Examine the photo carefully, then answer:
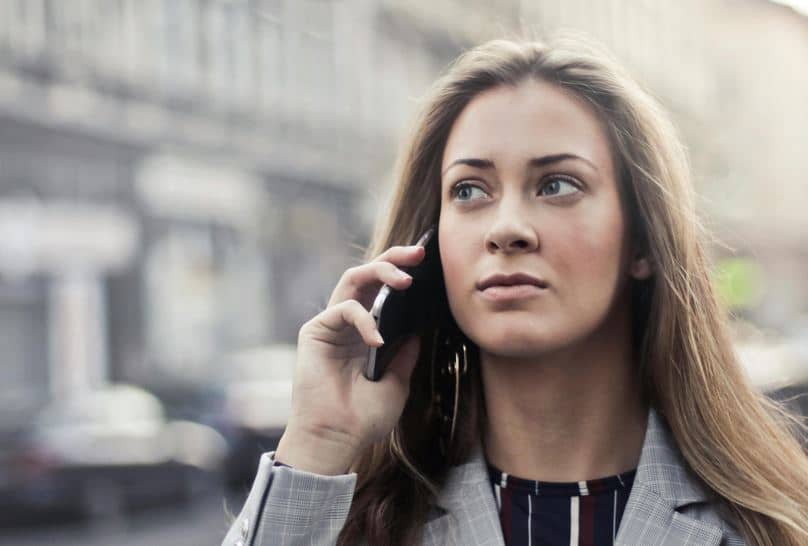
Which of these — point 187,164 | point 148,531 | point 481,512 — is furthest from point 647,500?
point 187,164

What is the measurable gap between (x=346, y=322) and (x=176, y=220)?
2438cm

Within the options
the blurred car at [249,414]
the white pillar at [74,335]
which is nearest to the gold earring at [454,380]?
the blurred car at [249,414]

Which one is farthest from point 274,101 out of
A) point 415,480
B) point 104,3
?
point 415,480

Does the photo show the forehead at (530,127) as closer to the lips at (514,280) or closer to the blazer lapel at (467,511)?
the lips at (514,280)

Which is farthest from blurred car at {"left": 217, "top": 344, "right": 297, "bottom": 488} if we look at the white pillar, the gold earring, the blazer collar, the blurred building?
the blazer collar

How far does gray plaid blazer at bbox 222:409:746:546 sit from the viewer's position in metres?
2.11

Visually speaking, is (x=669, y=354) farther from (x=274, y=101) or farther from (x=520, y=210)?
(x=274, y=101)

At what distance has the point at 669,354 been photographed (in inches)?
92.8

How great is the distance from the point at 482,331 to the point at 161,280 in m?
24.1

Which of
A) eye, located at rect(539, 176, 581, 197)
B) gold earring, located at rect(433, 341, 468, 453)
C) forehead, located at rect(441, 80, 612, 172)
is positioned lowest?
gold earring, located at rect(433, 341, 468, 453)

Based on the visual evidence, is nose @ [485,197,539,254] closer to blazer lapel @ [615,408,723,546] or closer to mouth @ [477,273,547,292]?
mouth @ [477,273,547,292]

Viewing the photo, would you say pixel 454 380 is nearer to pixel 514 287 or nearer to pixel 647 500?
pixel 514 287

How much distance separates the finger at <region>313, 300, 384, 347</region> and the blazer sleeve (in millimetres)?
269

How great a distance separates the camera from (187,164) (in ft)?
85.2
